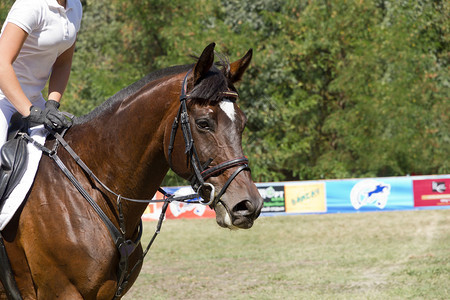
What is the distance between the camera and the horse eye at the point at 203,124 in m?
3.32

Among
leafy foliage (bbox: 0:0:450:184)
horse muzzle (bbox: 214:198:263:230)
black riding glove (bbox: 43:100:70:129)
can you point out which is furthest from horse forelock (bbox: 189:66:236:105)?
leafy foliage (bbox: 0:0:450:184)

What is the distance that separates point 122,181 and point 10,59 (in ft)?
3.16

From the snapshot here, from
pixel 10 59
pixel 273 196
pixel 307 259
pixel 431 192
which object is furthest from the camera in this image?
pixel 273 196

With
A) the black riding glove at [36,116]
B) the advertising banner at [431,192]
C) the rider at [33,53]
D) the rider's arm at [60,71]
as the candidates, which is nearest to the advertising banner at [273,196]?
the advertising banner at [431,192]

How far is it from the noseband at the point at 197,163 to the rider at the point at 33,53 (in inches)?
30.0

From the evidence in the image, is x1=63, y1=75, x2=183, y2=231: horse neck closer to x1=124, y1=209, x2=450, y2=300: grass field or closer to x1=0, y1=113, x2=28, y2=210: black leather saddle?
x1=0, y1=113, x2=28, y2=210: black leather saddle

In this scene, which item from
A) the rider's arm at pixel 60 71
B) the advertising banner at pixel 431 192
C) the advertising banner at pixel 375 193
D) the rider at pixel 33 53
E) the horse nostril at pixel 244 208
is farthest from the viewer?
the advertising banner at pixel 375 193

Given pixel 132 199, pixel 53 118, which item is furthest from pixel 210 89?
pixel 53 118

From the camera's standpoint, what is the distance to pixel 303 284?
9.59m

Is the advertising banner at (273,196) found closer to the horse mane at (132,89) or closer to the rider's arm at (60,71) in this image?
the rider's arm at (60,71)

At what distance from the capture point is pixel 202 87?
3.36m

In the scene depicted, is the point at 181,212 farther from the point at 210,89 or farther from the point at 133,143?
the point at 210,89

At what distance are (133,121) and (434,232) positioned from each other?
46.5ft

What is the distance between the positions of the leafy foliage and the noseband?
22.5 meters
